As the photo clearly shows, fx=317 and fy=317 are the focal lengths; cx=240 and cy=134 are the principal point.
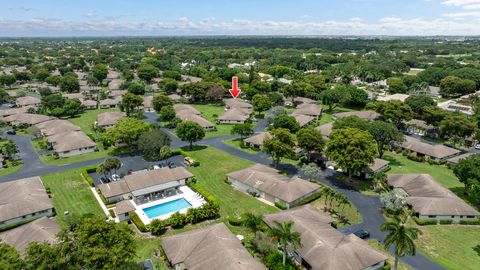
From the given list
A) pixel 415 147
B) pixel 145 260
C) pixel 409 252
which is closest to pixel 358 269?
pixel 409 252

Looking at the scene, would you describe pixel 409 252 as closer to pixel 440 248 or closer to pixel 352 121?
pixel 440 248

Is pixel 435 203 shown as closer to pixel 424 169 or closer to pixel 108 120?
pixel 424 169

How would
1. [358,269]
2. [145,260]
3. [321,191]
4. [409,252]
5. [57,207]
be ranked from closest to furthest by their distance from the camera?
[409,252] < [358,269] < [145,260] < [57,207] < [321,191]

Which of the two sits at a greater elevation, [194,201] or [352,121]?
[352,121]

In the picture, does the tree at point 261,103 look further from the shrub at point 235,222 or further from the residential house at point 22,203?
the residential house at point 22,203

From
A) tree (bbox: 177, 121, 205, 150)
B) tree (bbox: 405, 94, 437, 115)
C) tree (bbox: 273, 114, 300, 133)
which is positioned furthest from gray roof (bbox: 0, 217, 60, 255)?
tree (bbox: 405, 94, 437, 115)

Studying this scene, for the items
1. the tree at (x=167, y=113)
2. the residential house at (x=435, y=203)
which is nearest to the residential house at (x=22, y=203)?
the tree at (x=167, y=113)

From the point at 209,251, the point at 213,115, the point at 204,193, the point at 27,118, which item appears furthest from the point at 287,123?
the point at 27,118

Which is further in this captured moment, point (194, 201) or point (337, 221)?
point (194, 201)
